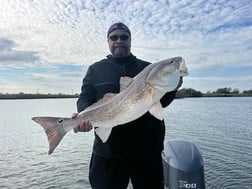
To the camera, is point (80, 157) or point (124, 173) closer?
point (124, 173)

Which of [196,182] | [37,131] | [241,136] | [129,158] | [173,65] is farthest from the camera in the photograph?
[37,131]

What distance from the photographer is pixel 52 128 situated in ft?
11.6

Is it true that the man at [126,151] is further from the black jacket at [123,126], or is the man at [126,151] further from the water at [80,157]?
the water at [80,157]

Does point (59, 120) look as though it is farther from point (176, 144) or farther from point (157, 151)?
point (176, 144)

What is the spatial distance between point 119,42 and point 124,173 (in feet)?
5.90

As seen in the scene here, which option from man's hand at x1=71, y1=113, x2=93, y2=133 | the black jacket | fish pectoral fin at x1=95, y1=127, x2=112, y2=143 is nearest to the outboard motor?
the black jacket

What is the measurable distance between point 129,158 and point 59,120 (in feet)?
3.43

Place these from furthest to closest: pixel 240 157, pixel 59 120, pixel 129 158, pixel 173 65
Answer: pixel 240 157, pixel 129 158, pixel 59 120, pixel 173 65

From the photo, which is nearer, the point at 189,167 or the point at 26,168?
the point at 189,167

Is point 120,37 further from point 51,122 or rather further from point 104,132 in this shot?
point 51,122

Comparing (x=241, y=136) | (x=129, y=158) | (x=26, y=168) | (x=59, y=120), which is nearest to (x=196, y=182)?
(x=129, y=158)

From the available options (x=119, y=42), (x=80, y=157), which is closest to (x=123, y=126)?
(x=119, y=42)

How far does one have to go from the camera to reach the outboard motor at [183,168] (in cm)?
414

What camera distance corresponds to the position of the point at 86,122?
3545 mm
